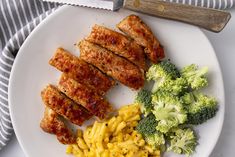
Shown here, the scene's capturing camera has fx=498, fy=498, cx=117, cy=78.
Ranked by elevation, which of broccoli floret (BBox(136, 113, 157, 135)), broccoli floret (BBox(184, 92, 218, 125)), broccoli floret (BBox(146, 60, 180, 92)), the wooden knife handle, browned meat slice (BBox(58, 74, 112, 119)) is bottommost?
broccoli floret (BBox(136, 113, 157, 135))

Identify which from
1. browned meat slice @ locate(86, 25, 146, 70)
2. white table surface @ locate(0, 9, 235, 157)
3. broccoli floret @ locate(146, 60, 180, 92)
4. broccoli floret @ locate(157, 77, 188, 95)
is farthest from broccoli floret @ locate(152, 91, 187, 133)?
white table surface @ locate(0, 9, 235, 157)

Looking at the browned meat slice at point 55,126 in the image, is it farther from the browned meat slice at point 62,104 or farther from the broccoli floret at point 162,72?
the broccoli floret at point 162,72

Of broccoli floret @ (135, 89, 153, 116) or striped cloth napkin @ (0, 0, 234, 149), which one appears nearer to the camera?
broccoli floret @ (135, 89, 153, 116)

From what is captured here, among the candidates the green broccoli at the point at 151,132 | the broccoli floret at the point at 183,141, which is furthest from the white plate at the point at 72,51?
the green broccoli at the point at 151,132

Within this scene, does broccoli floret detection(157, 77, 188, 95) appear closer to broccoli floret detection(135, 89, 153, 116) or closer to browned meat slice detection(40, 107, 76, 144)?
broccoli floret detection(135, 89, 153, 116)

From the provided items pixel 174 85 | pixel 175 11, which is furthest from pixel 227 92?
pixel 175 11

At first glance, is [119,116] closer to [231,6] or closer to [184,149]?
[184,149]
